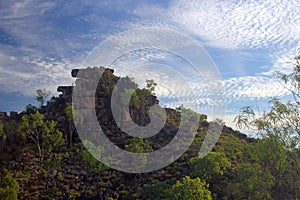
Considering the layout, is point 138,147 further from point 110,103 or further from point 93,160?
point 110,103

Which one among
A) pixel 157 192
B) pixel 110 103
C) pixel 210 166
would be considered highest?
pixel 110 103

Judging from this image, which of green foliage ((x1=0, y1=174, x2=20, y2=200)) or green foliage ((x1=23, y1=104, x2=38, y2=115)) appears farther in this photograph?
green foliage ((x1=23, y1=104, x2=38, y2=115))

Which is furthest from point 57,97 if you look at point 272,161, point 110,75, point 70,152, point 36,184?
point 272,161

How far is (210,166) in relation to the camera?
2841cm

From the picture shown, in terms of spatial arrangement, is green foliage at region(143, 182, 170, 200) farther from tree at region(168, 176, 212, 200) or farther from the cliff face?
the cliff face

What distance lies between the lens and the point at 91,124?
146ft

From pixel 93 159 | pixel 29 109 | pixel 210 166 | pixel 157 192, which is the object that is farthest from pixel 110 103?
pixel 157 192

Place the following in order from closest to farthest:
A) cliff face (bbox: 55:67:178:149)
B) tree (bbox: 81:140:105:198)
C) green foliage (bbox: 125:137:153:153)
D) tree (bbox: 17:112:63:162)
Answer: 1. tree (bbox: 81:140:105:198)
2. green foliage (bbox: 125:137:153:153)
3. tree (bbox: 17:112:63:162)
4. cliff face (bbox: 55:67:178:149)

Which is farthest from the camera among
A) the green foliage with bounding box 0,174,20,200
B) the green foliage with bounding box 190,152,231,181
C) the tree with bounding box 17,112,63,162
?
the tree with bounding box 17,112,63,162

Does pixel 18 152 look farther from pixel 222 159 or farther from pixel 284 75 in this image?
pixel 284 75

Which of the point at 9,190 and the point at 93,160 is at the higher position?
the point at 93,160

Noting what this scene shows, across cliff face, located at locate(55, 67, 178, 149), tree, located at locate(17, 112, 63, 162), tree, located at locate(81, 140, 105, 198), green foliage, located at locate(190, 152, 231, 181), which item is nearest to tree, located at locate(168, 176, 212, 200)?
green foliage, located at locate(190, 152, 231, 181)

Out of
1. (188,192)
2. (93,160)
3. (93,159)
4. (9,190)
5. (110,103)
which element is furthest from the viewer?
(110,103)

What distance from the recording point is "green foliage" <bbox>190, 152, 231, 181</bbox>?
28094mm
